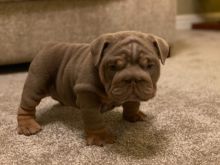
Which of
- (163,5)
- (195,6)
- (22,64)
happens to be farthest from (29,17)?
(195,6)

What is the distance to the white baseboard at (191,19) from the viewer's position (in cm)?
310

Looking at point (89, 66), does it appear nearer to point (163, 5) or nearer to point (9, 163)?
point (9, 163)

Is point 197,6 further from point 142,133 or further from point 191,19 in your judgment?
point 142,133

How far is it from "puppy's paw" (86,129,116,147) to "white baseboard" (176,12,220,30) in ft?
7.17

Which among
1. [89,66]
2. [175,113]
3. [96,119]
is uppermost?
[89,66]

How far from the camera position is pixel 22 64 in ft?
6.57

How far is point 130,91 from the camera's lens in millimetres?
913

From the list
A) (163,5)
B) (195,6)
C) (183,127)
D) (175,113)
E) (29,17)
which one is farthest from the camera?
(195,6)

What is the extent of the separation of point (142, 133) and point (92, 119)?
0.17 meters

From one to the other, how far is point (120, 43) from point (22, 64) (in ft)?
3.84

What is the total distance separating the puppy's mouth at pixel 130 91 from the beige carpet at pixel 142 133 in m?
0.15

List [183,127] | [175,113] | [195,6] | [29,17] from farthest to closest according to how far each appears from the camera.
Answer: [195,6]
[29,17]
[175,113]
[183,127]

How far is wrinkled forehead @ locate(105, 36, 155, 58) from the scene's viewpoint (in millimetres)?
916

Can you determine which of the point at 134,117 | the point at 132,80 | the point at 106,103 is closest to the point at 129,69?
the point at 132,80
